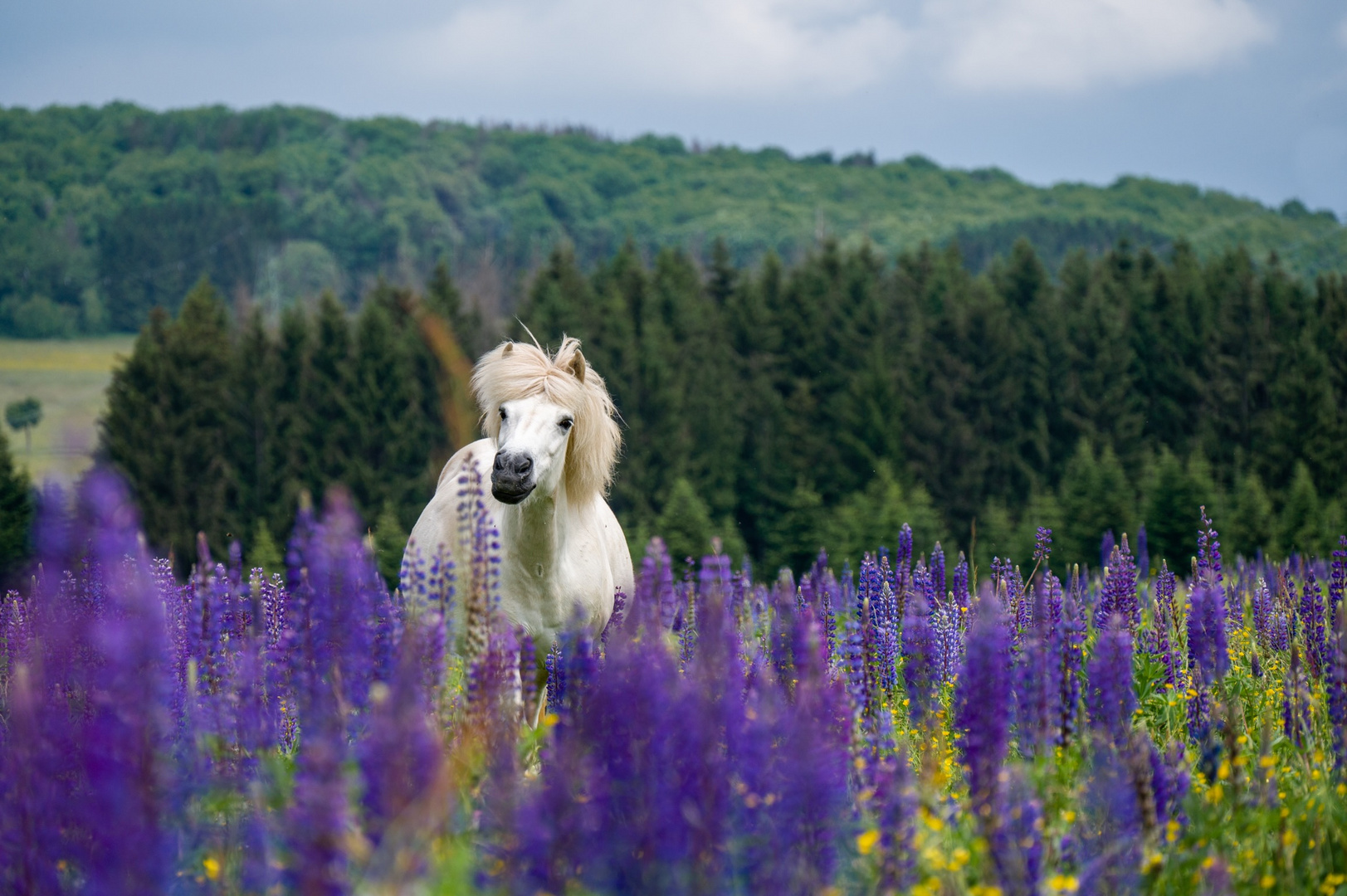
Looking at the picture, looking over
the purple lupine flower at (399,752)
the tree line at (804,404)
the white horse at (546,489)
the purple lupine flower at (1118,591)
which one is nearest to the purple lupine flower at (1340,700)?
the purple lupine flower at (1118,591)

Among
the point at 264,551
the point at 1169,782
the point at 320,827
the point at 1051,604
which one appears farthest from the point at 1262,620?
the point at 264,551

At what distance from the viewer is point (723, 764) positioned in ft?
9.96

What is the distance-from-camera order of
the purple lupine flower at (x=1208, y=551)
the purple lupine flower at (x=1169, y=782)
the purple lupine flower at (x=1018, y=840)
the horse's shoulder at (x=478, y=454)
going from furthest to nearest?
the horse's shoulder at (x=478, y=454) < the purple lupine flower at (x=1208, y=551) < the purple lupine flower at (x=1169, y=782) < the purple lupine flower at (x=1018, y=840)

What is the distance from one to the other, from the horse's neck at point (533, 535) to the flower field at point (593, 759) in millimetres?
1363

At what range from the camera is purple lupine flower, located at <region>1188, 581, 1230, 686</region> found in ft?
17.0

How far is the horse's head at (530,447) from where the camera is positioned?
5938mm

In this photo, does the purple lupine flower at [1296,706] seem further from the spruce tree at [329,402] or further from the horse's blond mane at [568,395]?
the spruce tree at [329,402]

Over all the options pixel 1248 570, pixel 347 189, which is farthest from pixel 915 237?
pixel 1248 570

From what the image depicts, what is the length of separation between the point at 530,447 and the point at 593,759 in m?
3.10

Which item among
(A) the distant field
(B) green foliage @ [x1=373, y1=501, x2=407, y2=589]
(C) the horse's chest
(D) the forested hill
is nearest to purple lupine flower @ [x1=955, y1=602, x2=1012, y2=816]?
(C) the horse's chest

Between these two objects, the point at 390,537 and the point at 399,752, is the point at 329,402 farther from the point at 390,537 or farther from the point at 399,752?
the point at 399,752

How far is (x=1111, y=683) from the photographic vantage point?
4.32 m

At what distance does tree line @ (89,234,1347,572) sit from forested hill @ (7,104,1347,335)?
3064cm

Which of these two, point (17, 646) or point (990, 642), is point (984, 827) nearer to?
point (990, 642)
